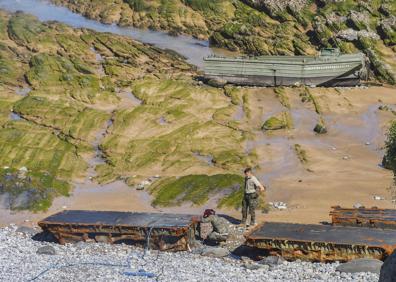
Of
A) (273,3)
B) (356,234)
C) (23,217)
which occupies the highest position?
(273,3)

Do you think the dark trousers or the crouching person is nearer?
the crouching person

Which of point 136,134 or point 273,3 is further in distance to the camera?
point 273,3

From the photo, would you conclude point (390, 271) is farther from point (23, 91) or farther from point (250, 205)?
point (23, 91)

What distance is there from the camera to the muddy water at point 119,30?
60.0 m

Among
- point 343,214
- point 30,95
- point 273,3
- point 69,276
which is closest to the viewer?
point 69,276

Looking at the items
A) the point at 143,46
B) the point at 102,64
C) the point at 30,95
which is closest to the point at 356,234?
the point at 30,95

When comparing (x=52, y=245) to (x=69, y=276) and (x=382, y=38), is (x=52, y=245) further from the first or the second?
(x=382, y=38)

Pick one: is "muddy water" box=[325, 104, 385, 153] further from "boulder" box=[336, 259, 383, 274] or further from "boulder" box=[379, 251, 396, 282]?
"boulder" box=[379, 251, 396, 282]

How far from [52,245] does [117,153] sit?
497 inches

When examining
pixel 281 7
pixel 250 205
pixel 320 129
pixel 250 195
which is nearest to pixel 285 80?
pixel 320 129

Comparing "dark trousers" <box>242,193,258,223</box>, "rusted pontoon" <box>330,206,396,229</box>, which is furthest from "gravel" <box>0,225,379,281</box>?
"rusted pontoon" <box>330,206,396,229</box>

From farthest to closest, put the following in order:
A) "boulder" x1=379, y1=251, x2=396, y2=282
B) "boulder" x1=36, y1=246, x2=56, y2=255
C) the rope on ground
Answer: "boulder" x1=36, y1=246, x2=56, y2=255 → the rope on ground → "boulder" x1=379, y1=251, x2=396, y2=282

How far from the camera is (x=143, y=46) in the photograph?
57344 millimetres

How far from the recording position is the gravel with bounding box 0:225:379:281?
1805 cm
